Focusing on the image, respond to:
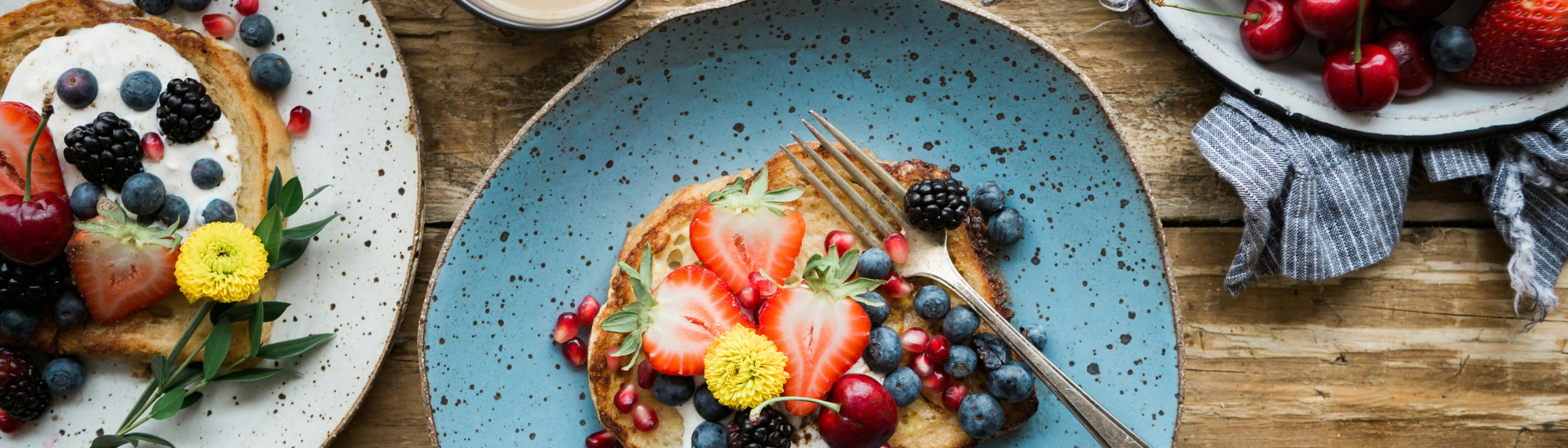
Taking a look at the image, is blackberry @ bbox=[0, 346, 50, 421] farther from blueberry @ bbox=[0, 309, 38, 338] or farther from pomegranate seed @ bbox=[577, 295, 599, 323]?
pomegranate seed @ bbox=[577, 295, 599, 323]

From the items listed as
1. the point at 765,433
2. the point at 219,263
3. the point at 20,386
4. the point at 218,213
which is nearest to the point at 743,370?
the point at 765,433

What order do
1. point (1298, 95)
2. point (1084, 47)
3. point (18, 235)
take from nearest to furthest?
point (18, 235)
point (1298, 95)
point (1084, 47)

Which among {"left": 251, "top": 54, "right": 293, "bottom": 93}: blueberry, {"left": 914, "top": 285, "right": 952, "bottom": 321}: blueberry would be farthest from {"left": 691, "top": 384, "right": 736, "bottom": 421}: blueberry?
{"left": 251, "top": 54, "right": 293, "bottom": 93}: blueberry

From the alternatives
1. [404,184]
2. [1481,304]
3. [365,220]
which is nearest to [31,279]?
[365,220]

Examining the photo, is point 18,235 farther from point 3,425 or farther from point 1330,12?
point 1330,12

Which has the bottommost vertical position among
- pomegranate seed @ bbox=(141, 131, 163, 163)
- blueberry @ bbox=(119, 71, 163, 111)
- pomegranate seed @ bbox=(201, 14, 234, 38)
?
pomegranate seed @ bbox=(141, 131, 163, 163)

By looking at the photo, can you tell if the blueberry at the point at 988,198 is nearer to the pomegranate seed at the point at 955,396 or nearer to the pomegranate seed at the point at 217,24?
the pomegranate seed at the point at 955,396
